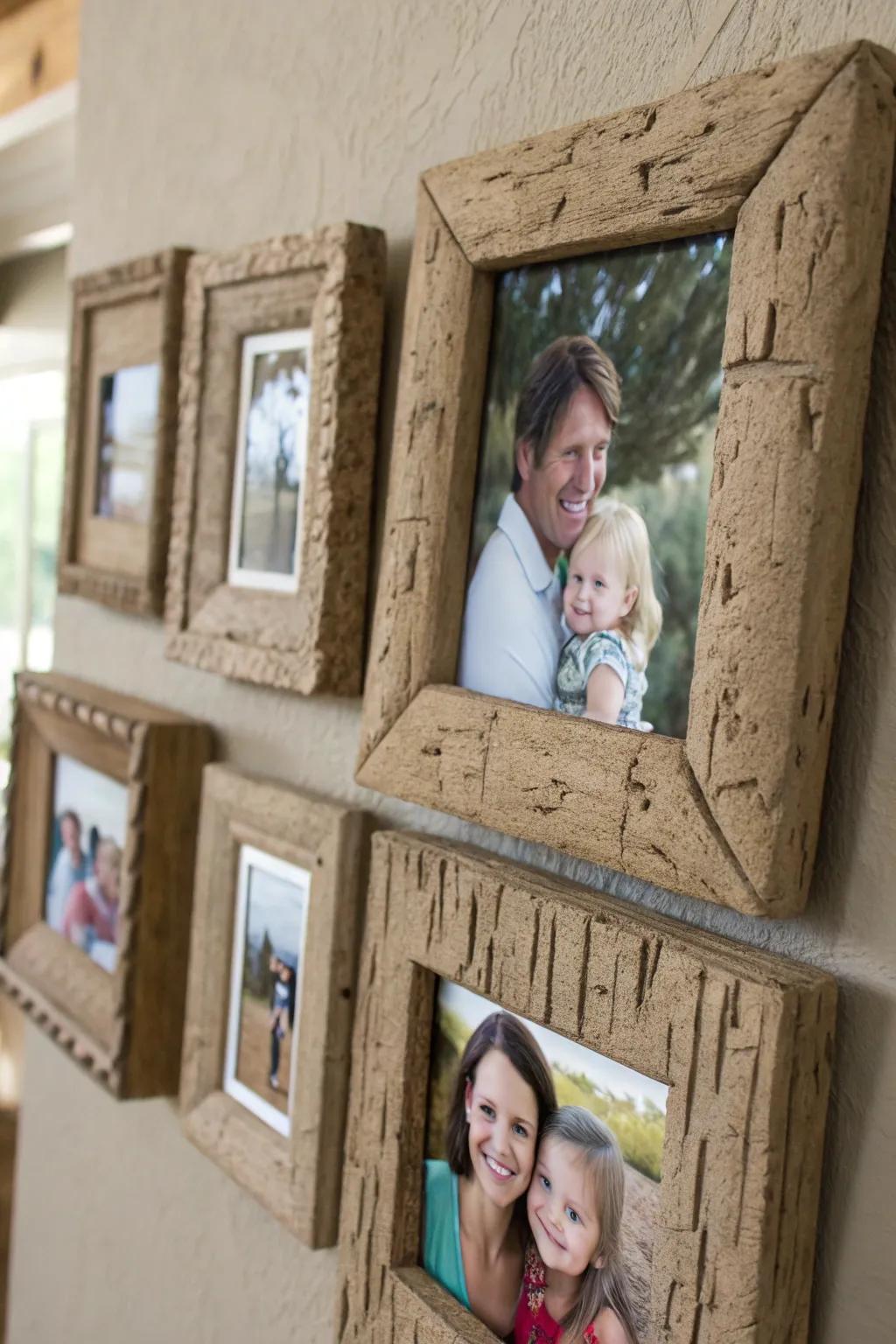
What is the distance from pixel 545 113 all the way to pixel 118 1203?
3.09ft

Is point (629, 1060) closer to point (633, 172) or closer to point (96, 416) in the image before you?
point (633, 172)

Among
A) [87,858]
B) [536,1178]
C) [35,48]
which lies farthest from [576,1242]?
[35,48]

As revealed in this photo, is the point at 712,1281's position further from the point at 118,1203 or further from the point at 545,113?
the point at 118,1203

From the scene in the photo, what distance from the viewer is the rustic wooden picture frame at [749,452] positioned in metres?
0.47

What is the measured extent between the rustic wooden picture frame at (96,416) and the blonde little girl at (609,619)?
1.65 feet

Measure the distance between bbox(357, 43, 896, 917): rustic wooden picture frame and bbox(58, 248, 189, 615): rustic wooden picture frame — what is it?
17.4 inches

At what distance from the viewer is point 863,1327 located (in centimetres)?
50

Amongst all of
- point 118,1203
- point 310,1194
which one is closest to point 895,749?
point 310,1194

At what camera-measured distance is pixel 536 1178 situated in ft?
2.05

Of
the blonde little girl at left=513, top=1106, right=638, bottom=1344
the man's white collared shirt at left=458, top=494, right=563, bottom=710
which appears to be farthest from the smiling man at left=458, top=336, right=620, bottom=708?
the blonde little girl at left=513, top=1106, right=638, bottom=1344

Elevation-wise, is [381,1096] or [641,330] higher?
[641,330]

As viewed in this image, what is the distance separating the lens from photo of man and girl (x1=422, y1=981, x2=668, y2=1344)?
57 cm

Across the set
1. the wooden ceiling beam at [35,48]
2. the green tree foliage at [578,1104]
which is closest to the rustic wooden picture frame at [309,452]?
the green tree foliage at [578,1104]

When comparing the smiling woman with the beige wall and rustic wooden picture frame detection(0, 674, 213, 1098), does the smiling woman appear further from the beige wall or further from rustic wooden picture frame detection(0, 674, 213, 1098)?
rustic wooden picture frame detection(0, 674, 213, 1098)
